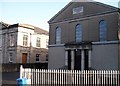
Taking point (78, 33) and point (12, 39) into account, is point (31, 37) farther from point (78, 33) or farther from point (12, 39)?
point (78, 33)

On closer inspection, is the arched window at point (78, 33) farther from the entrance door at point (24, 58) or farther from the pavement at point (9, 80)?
the entrance door at point (24, 58)

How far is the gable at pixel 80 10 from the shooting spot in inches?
1038

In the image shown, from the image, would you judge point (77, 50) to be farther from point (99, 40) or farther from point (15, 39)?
point (15, 39)

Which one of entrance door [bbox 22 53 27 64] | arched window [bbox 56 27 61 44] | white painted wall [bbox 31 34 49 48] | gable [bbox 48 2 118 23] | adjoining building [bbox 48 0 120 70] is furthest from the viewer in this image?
white painted wall [bbox 31 34 49 48]

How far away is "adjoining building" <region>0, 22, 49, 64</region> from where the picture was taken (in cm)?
3878

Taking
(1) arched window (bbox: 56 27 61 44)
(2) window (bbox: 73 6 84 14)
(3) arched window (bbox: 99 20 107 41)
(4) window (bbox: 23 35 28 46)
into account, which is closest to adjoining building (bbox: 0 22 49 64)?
(4) window (bbox: 23 35 28 46)

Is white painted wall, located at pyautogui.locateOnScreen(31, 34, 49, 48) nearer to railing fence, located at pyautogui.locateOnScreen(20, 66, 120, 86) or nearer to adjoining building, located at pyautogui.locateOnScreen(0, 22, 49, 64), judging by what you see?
adjoining building, located at pyautogui.locateOnScreen(0, 22, 49, 64)

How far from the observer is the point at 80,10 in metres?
A: 28.9

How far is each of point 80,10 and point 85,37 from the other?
3.71 meters

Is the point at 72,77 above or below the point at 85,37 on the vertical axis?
below

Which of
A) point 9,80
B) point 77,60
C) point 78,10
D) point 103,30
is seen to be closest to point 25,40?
point 78,10

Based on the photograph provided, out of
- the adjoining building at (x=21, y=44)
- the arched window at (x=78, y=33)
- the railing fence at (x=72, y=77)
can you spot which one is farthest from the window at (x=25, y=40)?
the railing fence at (x=72, y=77)

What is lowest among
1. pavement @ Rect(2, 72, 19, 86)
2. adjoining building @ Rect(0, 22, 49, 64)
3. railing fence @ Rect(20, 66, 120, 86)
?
pavement @ Rect(2, 72, 19, 86)

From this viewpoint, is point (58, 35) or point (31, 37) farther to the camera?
point (31, 37)
